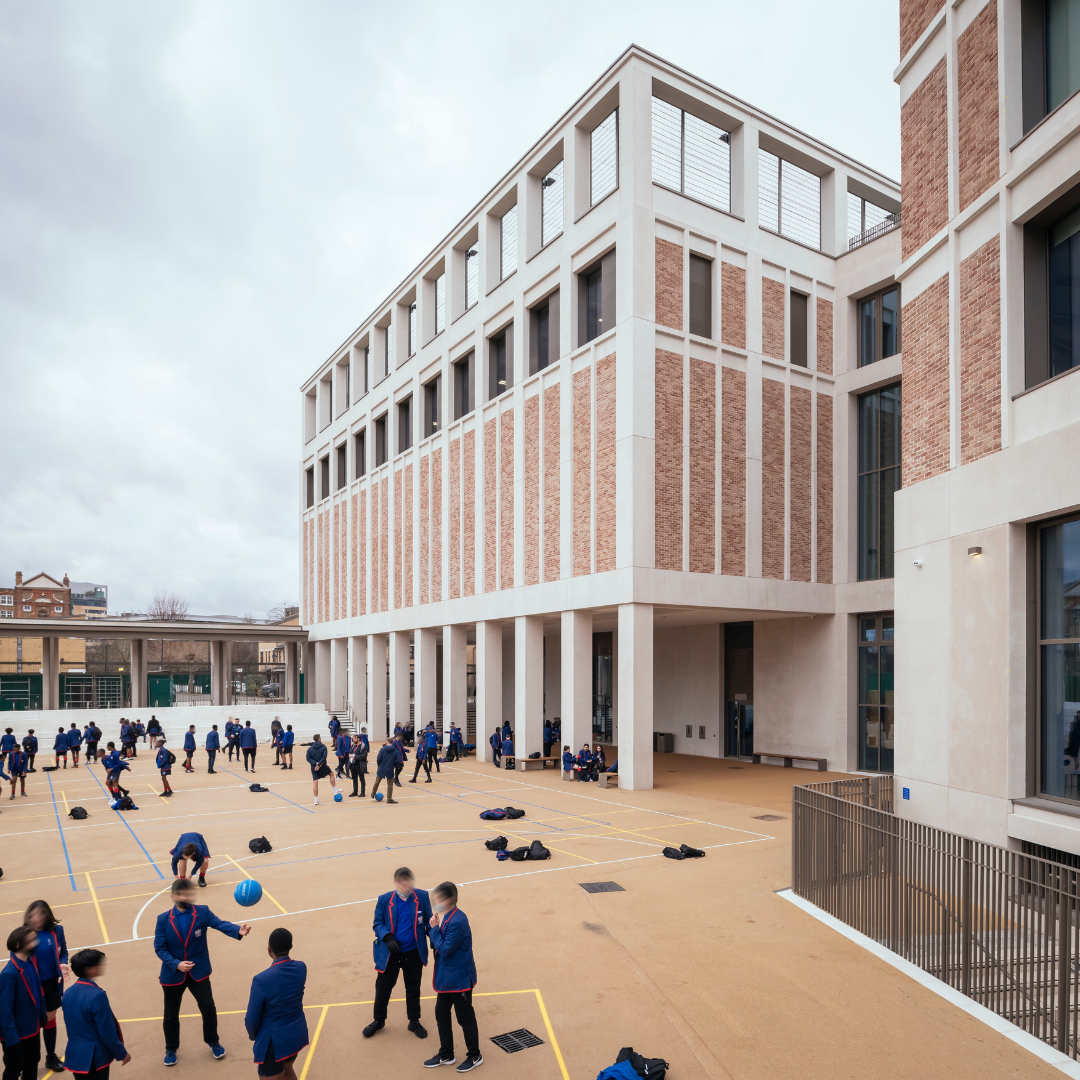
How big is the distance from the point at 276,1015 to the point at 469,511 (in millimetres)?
31267

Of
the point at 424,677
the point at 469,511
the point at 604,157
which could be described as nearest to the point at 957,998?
the point at 604,157

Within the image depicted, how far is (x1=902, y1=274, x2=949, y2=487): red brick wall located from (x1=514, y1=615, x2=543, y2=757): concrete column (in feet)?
59.0

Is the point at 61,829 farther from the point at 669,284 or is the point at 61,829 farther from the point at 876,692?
the point at 876,692

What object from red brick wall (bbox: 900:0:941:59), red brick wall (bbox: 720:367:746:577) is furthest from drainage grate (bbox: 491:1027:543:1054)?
red brick wall (bbox: 720:367:746:577)

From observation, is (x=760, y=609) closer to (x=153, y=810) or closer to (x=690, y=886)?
(x=690, y=886)

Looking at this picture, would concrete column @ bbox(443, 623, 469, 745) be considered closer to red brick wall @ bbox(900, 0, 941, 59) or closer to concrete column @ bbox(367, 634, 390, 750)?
concrete column @ bbox(367, 634, 390, 750)

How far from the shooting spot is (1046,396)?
12.4m

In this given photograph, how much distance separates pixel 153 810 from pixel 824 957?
1765 centimetres

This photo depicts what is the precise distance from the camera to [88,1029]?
6.26 m

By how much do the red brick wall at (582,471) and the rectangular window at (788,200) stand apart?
8.84 metres

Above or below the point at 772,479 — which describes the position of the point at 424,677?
below

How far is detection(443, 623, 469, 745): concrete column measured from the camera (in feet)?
122

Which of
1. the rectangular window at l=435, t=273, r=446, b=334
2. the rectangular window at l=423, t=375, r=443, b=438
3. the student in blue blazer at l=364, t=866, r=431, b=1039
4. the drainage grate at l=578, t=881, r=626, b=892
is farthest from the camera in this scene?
the rectangular window at l=435, t=273, r=446, b=334

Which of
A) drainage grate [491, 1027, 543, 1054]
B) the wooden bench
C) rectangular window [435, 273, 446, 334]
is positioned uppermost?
rectangular window [435, 273, 446, 334]
